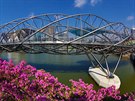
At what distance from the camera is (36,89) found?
4.91 metres

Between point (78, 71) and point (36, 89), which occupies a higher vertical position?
point (36, 89)

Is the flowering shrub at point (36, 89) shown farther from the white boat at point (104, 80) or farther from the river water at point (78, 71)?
the white boat at point (104, 80)

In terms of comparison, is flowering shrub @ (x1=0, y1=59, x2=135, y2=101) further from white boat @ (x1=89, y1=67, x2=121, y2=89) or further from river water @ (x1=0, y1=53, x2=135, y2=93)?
white boat @ (x1=89, y1=67, x2=121, y2=89)

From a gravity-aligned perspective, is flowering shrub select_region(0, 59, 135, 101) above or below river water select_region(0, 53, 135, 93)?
above

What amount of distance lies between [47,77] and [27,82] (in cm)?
69

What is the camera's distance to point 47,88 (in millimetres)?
4996

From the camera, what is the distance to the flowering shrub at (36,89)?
4.36 metres

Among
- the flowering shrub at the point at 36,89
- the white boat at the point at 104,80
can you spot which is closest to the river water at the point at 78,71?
the white boat at the point at 104,80

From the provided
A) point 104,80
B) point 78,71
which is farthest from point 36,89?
point 78,71

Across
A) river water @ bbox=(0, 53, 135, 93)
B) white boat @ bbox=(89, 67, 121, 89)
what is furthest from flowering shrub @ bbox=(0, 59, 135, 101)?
white boat @ bbox=(89, 67, 121, 89)

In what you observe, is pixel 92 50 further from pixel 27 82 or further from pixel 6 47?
pixel 27 82

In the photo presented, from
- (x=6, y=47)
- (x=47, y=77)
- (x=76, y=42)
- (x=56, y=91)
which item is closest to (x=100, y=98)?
(x=56, y=91)

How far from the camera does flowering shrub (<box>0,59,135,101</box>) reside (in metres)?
4.36

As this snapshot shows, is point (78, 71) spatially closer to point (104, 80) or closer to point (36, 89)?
point (104, 80)
